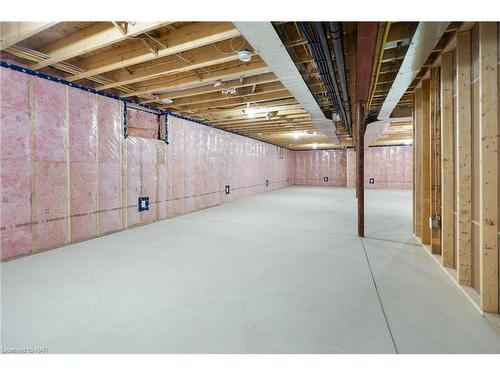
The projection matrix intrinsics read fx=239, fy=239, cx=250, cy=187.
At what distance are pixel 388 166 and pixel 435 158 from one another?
9940 millimetres

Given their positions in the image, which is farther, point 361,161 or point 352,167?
point 352,167

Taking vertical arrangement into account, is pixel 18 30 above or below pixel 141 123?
above

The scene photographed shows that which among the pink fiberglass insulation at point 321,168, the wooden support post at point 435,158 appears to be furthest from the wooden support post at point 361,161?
the pink fiberglass insulation at point 321,168

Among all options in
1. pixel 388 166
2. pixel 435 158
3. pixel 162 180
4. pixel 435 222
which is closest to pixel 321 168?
pixel 388 166

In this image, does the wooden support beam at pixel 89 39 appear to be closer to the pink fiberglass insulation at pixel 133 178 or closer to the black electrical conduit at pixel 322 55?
the black electrical conduit at pixel 322 55

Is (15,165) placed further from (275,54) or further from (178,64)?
(275,54)

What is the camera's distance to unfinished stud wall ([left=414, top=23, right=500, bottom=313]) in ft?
5.39

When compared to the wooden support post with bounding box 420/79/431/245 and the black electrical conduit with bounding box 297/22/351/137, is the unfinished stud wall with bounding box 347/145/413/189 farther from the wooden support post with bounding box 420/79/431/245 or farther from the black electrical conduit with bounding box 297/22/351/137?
the black electrical conduit with bounding box 297/22/351/137

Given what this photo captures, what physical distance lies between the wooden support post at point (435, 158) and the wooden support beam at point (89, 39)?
9.87 feet

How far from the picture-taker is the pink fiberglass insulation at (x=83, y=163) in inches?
135

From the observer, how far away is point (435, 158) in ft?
9.50

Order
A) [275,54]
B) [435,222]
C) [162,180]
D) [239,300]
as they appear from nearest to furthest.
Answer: [239,300], [275,54], [435,222], [162,180]
